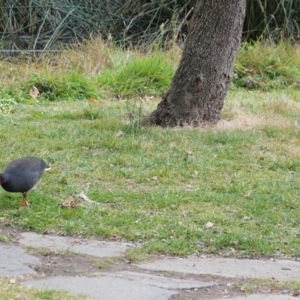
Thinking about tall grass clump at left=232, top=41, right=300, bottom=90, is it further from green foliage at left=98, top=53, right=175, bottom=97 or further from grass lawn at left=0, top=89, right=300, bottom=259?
grass lawn at left=0, top=89, right=300, bottom=259

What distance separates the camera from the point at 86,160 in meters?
7.52

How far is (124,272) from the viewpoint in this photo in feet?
16.4

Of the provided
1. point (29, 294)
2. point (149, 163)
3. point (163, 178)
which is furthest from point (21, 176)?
point (29, 294)

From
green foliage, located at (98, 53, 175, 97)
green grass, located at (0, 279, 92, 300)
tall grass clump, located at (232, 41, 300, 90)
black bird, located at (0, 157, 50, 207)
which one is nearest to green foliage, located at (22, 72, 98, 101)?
green foliage, located at (98, 53, 175, 97)

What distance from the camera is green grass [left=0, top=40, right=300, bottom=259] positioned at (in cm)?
586

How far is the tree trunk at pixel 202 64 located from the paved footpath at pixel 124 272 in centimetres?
352

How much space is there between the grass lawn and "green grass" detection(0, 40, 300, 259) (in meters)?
0.01

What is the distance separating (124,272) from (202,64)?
14.1 ft

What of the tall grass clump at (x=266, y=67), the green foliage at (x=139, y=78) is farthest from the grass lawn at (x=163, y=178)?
the tall grass clump at (x=266, y=67)

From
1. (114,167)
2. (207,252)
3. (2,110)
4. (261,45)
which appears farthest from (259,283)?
(261,45)

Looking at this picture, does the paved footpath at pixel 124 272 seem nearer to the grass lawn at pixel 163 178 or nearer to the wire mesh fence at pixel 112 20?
the grass lawn at pixel 163 178

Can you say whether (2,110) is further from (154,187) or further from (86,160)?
(154,187)

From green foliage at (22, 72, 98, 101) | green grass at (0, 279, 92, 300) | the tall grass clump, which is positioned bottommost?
green foliage at (22, 72, 98, 101)

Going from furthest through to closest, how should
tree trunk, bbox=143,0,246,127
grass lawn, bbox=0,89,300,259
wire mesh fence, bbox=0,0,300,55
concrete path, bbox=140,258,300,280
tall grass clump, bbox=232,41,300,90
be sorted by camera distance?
wire mesh fence, bbox=0,0,300,55
tall grass clump, bbox=232,41,300,90
tree trunk, bbox=143,0,246,127
grass lawn, bbox=0,89,300,259
concrete path, bbox=140,258,300,280
